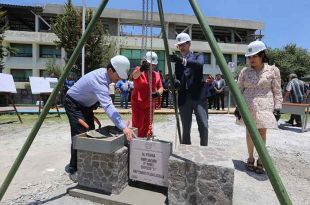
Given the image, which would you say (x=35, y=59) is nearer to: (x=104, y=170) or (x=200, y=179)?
(x=104, y=170)

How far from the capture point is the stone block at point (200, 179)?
3.16m

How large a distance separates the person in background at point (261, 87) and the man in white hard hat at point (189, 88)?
772 millimetres

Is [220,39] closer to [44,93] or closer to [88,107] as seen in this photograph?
[44,93]

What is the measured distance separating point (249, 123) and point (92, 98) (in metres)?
2.40

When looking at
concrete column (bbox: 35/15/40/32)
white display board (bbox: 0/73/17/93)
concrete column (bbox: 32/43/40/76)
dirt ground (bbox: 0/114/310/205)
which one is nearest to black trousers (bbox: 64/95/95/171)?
dirt ground (bbox: 0/114/310/205)

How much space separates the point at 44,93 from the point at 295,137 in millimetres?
8848

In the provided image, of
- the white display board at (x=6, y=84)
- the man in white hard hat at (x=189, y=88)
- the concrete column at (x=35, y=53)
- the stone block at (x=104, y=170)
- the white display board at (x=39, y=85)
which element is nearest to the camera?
the stone block at (x=104, y=170)

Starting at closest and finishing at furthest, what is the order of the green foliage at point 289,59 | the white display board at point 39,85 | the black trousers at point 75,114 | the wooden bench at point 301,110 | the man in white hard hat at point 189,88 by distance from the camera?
the black trousers at point 75,114 < the man in white hard hat at point 189,88 < the wooden bench at point 301,110 < the white display board at point 39,85 < the green foliage at point 289,59

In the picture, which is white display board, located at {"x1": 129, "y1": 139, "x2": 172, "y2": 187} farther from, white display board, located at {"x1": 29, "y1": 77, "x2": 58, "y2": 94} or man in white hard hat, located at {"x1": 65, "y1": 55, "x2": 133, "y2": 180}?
white display board, located at {"x1": 29, "y1": 77, "x2": 58, "y2": 94}

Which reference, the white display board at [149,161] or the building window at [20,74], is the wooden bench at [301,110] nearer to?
the white display board at [149,161]

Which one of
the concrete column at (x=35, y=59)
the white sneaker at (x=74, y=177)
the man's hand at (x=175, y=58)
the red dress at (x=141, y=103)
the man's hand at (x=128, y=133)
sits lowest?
the white sneaker at (x=74, y=177)

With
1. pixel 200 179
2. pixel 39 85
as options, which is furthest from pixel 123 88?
pixel 200 179

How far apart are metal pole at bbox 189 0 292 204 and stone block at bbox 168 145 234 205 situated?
2.12 ft

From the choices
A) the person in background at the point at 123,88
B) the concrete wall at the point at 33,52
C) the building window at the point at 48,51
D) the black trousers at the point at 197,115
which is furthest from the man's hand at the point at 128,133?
the building window at the point at 48,51
